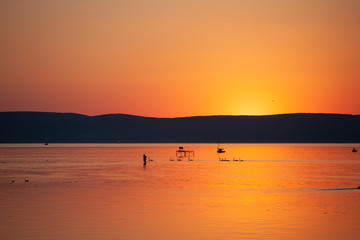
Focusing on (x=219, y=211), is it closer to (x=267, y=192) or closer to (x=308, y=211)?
(x=308, y=211)

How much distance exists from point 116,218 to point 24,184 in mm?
32721

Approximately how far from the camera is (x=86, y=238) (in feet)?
104

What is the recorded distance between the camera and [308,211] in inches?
1683

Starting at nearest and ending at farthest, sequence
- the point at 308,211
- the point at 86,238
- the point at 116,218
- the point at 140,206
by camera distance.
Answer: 1. the point at 86,238
2. the point at 116,218
3. the point at 308,211
4. the point at 140,206

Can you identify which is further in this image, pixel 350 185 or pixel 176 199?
pixel 350 185

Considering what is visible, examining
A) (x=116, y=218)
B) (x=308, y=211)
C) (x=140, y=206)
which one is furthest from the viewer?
(x=140, y=206)

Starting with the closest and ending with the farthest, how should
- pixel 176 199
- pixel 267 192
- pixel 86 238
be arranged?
pixel 86 238
pixel 176 199
pixel 267 192

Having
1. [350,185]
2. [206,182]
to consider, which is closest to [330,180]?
[350,185]

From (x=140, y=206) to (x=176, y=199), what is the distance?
20.6ft

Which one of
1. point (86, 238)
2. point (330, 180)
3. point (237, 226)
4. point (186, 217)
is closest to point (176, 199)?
point (186, 217)

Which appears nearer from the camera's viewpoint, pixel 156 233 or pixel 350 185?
pixel 156 233

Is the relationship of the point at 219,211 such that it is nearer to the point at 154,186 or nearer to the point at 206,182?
the point at 154,186

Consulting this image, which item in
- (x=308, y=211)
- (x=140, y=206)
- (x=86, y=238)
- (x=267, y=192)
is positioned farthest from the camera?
(x=267, y=192)

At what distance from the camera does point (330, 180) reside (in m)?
75.5
